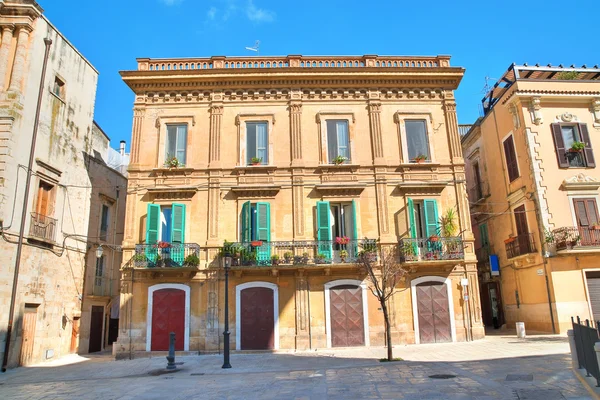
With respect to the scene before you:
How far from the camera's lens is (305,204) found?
19234 millimetres

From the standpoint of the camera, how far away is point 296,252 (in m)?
18.5

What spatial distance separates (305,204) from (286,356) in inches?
255

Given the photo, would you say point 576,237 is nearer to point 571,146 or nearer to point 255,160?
point 571,146

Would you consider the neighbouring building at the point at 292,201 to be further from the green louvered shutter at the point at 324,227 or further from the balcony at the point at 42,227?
the balcony at the point at 42,227

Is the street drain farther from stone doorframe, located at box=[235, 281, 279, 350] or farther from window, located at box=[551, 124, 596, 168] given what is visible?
window, located at box=[551, 124, 596, 168]

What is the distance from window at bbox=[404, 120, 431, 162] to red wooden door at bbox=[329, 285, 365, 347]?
6867 millimetres

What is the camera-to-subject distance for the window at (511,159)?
21.7 meters

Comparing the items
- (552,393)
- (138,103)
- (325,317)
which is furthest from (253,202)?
(552,393)

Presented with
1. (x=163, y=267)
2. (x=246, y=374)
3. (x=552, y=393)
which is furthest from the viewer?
(x=163, y=267)

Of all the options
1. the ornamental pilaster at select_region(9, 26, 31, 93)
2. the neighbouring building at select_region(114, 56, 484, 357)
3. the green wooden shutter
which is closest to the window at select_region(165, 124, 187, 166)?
the neighbouring building at select_region(114, 56, 484, 357)

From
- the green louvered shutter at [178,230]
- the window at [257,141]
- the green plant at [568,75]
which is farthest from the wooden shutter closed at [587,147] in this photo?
the green louvered shutter at [178,230]

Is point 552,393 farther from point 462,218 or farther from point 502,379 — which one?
point 462,218

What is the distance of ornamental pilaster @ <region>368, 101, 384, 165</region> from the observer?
19.8 metres

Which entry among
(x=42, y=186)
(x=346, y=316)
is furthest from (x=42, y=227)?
(x=346, y=316)
